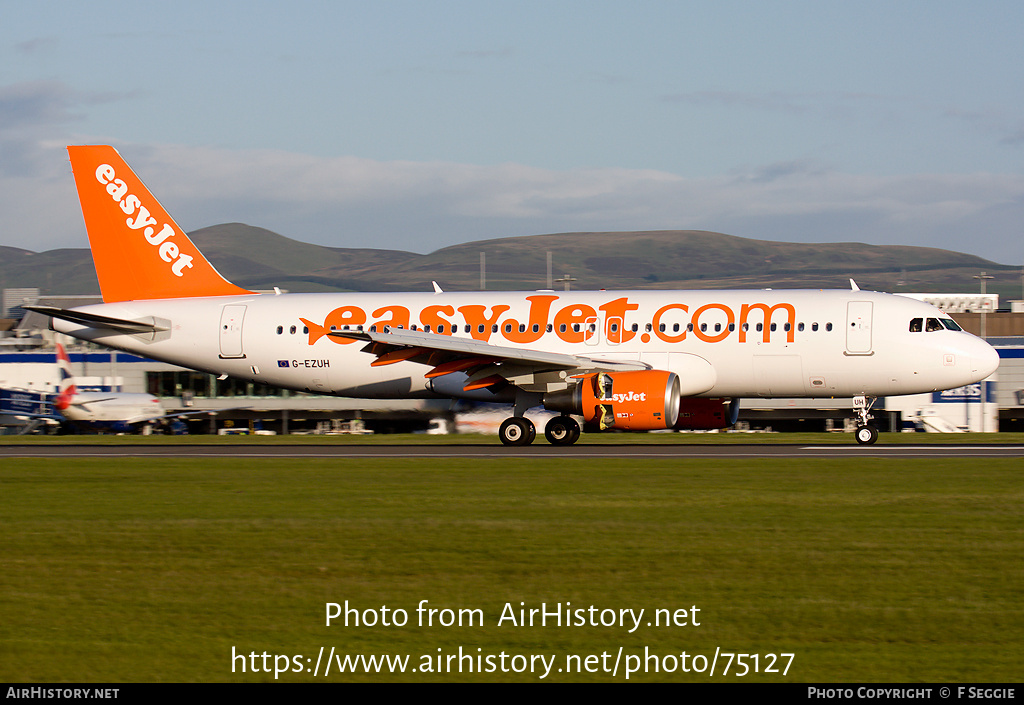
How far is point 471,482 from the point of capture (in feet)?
65.3

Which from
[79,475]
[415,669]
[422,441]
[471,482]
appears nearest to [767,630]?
[415,669]

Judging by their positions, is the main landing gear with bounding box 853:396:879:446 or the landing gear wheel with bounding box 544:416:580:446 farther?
the landing gear wheel with bounding box 544:416:580:446

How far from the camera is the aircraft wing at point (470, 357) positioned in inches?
1154

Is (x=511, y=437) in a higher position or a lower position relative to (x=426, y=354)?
Answer: lower

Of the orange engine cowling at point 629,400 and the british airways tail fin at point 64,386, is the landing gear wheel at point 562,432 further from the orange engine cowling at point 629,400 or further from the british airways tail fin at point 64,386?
the british airways tail fin at point 64,386

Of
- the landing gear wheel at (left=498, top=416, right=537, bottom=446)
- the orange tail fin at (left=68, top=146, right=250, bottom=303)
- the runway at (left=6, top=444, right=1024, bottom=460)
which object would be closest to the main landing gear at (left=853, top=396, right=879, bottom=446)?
the runway at (left=6, top=444, right=1024, bottom=460)

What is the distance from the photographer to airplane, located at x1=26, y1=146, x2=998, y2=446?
1169 inches

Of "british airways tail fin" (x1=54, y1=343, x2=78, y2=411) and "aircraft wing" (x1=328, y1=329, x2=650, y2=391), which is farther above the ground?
"aircraft wing" (x1=328, y1=329, x2=650, y2=391)

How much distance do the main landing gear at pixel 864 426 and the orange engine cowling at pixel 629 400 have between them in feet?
17.2

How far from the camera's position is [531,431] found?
30.9m

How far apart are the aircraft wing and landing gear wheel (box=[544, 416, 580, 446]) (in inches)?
73.7

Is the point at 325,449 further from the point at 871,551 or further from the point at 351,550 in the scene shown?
the point at 871,551

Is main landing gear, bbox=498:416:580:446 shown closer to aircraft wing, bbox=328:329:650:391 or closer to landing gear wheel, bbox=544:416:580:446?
landing gear wheel, bbox=544:416:580:446
